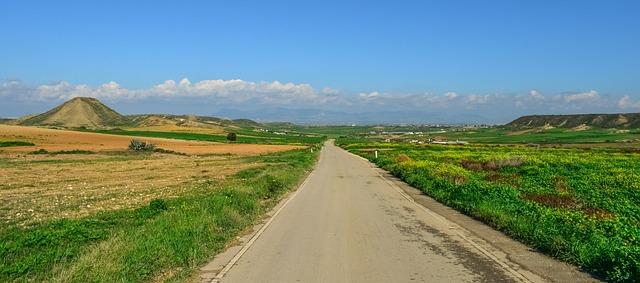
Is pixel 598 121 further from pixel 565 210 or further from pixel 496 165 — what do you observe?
pixel 565 210

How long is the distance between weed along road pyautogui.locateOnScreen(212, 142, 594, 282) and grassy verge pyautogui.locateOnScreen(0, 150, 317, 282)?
942mm

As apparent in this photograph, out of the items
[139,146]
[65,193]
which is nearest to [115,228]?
[65,193]

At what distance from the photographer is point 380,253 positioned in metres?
11.1

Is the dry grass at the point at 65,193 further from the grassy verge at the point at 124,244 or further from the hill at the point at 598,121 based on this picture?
the hill at the point at 598,121

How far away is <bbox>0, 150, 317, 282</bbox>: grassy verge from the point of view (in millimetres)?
8656

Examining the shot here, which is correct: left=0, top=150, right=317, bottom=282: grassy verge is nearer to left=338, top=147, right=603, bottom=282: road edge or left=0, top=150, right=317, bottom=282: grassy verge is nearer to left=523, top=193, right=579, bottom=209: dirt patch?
left=338, top=147, right=603, bottom=282: road edge

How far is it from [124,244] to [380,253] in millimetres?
4834

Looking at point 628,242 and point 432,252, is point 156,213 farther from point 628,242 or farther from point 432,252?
point 628,242

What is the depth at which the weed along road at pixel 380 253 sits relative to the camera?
9.15 m

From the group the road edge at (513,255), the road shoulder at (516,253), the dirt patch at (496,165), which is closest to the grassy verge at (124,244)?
the road edge at (513,255)

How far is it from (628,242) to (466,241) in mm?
3213

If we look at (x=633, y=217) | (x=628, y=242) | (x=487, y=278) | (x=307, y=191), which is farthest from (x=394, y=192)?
(x=487, y=278)

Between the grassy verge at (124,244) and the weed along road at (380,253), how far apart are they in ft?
3.09

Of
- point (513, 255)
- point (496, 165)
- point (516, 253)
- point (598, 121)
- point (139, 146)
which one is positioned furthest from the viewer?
point (598, 121)
